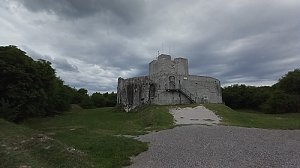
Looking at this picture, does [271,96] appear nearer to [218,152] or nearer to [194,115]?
[194,115]

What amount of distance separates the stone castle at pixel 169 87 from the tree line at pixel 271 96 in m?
15.1

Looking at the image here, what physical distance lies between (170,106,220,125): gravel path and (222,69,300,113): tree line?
2593cm

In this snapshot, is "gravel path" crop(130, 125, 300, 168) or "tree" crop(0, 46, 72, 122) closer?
"gravel path" crop(130, 125, 300, 168)

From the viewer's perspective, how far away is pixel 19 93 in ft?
103

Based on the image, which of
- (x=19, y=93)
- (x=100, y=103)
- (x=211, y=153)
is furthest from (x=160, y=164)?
(x=100, y=103)

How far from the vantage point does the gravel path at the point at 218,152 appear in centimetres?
1208

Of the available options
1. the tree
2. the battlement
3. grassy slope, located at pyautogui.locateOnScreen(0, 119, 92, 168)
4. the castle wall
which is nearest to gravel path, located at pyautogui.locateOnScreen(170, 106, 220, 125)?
the castle wall

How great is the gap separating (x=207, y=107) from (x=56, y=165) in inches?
1168

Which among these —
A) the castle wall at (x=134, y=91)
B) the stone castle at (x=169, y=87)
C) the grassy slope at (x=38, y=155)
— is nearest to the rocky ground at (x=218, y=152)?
the grassy slope at (x=38, y=155)

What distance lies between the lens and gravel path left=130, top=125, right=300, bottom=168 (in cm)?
1208

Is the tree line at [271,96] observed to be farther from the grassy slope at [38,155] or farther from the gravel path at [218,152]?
the grassy slope at [38,155]

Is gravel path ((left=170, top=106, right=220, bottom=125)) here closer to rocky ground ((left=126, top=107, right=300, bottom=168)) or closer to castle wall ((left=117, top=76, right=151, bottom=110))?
castle wall ((left=117, top=76, right=151, bottom=110))

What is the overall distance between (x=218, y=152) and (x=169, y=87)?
3208 cm

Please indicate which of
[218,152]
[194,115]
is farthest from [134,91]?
[218,152]
